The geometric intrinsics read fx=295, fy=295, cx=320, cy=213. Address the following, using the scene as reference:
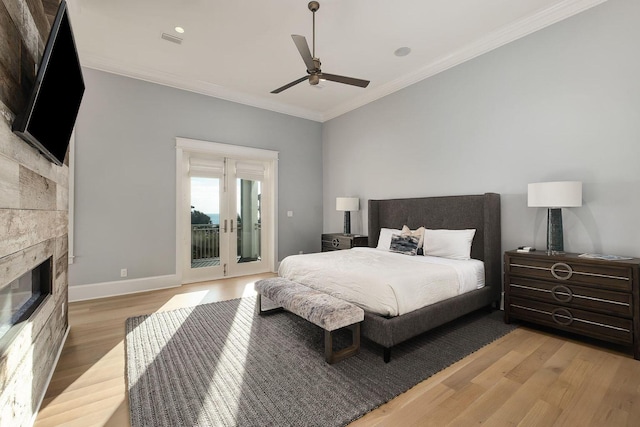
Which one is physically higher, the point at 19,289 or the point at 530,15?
the point at 530,15

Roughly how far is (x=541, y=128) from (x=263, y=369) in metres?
3.63

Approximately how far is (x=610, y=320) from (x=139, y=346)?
13.0 feet

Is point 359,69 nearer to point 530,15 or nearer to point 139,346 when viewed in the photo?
point 530,15

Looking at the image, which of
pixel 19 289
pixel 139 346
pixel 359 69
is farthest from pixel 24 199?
pixel 359 69

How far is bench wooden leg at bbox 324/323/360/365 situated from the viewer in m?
2.26

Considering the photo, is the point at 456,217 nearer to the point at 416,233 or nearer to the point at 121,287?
the point at 416,233

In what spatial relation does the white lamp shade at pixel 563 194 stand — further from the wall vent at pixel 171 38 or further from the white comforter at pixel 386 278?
the wall vent at pixel 171 38

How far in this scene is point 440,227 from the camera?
3.96 m

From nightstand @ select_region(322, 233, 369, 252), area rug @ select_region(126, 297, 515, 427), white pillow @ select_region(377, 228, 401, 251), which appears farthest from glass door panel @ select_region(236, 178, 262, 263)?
white pillow @ select_region(377, 228, 401, 251)

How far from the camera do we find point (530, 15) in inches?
123

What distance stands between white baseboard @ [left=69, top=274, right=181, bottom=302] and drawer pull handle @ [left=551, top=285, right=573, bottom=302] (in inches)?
189

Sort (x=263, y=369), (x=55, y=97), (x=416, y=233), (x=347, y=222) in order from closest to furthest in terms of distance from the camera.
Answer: (x=55, y=97), (x=263, y=369), (x=416, y=233), (x=347, y=222)

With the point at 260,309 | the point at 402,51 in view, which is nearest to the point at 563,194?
the point at 402,51

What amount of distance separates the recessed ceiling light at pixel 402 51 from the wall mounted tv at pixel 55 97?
3373mm
